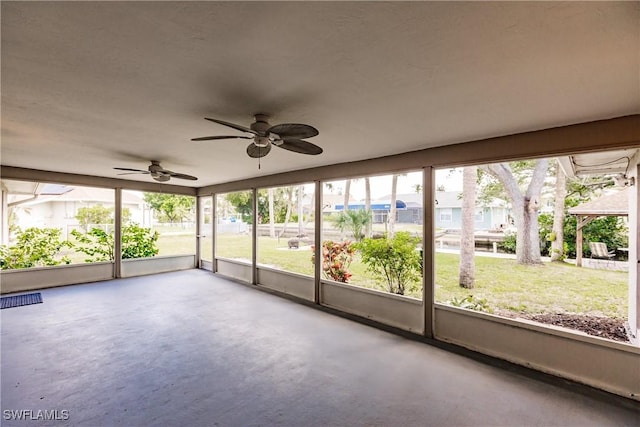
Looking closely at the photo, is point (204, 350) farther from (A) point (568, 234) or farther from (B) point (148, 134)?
(A) point (568, 234)

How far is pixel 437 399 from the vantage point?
2.44 meters

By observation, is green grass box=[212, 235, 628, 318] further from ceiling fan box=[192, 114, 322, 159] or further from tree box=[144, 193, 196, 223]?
tree box=[144, 193, 196, 223]

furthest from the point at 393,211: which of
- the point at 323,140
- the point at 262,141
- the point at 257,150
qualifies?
the point at 262,141

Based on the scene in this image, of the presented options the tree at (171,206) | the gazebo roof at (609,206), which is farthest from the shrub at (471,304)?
the tree at (171,206)

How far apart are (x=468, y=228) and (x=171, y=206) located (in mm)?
10440

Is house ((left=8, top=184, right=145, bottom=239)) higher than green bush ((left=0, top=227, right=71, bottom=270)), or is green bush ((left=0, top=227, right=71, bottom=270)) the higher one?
house ((left=8, top=184, right=145, bottom=239))

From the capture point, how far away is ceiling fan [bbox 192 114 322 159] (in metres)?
2.28

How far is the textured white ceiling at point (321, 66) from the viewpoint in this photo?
52.3 inches

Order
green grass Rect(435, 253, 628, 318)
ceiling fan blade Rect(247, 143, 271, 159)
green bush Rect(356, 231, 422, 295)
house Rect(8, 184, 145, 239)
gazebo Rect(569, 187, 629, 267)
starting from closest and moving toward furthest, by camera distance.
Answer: ceiling fan blade Rect(247, 143, 271, 159) < gazebo Rect(569, 187, 629, 267) < green grass Rect(435, 253, 628, 318) < green bush Rect(356, 231, 422, 295) < house Rect(8, 184, 145, 239)

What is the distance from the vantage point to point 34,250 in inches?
242

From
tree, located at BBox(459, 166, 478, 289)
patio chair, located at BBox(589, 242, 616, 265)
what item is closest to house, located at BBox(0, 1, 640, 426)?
tree, located at BBox(459, 166, 478, 289)

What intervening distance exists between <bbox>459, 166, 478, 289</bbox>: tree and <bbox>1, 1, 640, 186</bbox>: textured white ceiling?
8.93 feet

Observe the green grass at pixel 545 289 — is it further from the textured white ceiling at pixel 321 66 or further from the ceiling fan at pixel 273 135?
the ceiling fan at pixel 273 135

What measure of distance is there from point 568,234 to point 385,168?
14.6 feet
